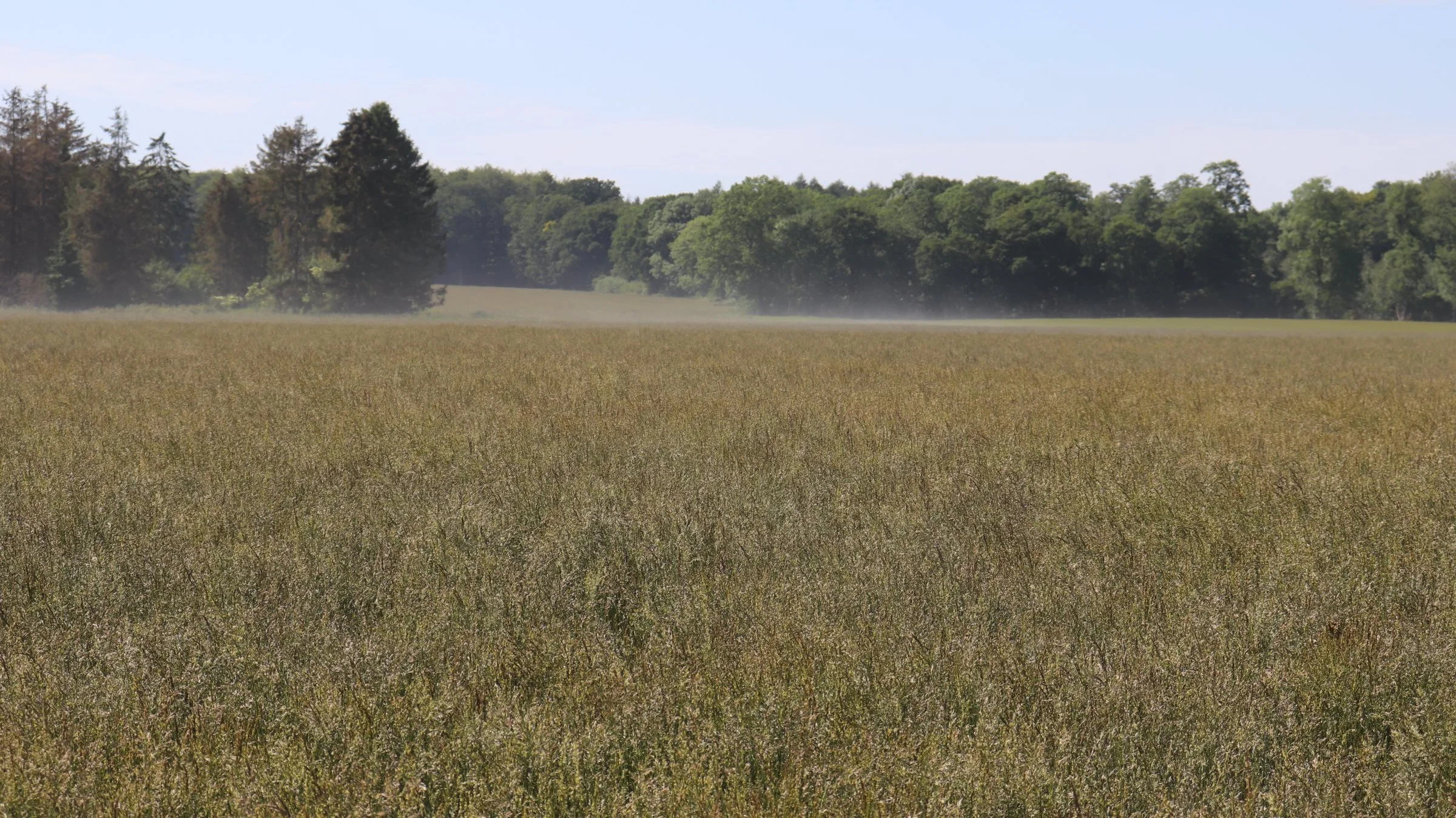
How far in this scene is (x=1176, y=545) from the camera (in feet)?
18.2

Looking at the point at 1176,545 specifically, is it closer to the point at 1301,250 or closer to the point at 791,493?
the point at 791,493

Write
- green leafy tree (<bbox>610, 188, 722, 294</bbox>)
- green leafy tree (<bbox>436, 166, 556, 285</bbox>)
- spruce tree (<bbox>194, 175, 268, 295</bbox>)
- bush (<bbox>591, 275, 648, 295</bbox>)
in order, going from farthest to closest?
1. green leafy tree (<bbox>436, 166, 556, 285</bbox>)
2. green leafy tree (<bbox>610, 188, 722, 294</bbox>)
3. bush (<bbox>591, 275, 648, 295</bbox>)
4. spruce tree (<bbox>194, 175, 268, 295</bbox>)

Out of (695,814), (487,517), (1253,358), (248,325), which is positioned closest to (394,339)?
(248,325)

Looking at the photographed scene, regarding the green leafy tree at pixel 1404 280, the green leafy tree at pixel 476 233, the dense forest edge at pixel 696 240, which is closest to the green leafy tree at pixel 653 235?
the dense forest edge at pixel 696 240

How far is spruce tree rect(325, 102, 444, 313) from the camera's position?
62594mm

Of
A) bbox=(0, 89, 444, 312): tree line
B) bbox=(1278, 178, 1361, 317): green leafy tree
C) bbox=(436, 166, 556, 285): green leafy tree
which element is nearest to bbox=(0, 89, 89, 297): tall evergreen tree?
bbox=(0, 89, 444, 312): tree line

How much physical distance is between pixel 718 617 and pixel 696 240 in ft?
334

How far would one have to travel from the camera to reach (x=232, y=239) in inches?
2847

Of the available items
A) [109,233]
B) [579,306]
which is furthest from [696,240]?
[109,233]

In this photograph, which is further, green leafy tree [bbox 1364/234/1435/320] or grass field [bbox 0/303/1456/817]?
green leafy tree [bbox 1364/234/1435/320]

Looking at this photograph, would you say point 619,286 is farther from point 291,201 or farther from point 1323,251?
point 1323,251

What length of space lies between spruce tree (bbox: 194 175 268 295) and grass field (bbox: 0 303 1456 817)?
68429mm

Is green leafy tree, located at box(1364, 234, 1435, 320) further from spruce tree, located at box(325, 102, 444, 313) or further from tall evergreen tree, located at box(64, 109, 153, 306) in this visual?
tall evergreen tree, located at box(64, 109, 153, 306)

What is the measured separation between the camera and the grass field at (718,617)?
9.53 feet
